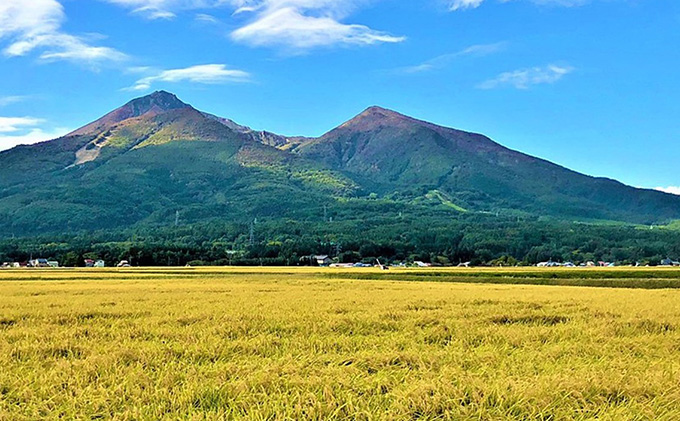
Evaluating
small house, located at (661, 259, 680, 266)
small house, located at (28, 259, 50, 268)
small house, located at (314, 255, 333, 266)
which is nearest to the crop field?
small house, located at (314, 255, 333, 266)

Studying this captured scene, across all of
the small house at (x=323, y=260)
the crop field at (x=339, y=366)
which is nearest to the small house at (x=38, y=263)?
the small house at (x=323, y=260)

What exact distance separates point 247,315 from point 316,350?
484 centimetres

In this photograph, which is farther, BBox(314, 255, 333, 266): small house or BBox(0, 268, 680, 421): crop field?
BBox(314, 255, 333, 266): small house

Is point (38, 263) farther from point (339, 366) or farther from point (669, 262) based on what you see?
point (669, 262)

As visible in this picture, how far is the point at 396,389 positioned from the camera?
667cm

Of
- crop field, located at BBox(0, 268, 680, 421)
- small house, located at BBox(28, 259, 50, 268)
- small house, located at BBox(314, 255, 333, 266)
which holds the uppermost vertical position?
crop field, located at BBox(0, 268, 680, 421)

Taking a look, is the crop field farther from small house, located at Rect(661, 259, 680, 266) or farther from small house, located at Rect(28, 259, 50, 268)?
small house, located at Rect(661, 259, 680, 266)

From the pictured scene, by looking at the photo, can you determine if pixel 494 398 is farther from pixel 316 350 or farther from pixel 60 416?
pixel 60 416

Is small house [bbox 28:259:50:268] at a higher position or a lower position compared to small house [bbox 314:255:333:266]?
lower

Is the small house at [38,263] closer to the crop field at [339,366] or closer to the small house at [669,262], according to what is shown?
the crop field at [339,366]

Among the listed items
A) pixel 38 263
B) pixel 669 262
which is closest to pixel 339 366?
pixel 38 263

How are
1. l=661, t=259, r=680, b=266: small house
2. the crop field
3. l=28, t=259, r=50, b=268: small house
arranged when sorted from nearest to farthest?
the crop field → l=28, t=259, r=50, b=268: small house → l=661, t=259, r=680, b=266: small house

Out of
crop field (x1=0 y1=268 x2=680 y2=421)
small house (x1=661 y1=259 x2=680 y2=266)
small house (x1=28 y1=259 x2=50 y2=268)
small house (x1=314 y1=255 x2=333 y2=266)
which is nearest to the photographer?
crop field (x1=0 y1=268 x2=680 y2=421)

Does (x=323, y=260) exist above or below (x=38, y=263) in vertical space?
Result: above
